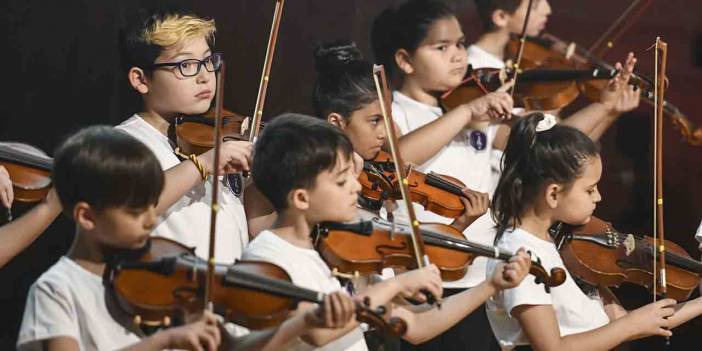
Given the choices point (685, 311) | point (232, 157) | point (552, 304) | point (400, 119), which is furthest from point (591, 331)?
point (400, 119)

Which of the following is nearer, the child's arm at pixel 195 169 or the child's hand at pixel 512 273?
the child's hand at pixel 512 273

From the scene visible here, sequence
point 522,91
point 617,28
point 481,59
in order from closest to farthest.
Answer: point 522,91 < point 481,59 < point 617,28

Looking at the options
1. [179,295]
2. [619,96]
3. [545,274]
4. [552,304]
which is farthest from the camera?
[619,96]

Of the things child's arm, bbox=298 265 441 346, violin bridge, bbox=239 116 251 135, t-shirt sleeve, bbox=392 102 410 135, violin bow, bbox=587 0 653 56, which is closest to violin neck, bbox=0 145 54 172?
violin bridge, bbox=239 116 251 135

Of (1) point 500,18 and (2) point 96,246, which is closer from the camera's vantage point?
(2) point 96,246

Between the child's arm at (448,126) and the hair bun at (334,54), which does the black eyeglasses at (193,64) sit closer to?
the hair bun at (334,54)

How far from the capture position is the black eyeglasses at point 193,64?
8.75 ft

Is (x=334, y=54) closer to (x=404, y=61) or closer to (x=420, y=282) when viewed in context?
(x=404, y=61)

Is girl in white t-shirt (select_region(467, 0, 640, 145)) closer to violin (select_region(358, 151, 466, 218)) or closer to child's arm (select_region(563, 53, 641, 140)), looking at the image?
child's arm (select_region(563, 53, 641, 140))

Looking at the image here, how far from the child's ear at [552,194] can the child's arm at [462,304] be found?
0.36m

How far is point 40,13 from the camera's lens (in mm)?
3191

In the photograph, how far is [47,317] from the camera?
1.95m

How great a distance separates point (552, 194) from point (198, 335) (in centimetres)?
110

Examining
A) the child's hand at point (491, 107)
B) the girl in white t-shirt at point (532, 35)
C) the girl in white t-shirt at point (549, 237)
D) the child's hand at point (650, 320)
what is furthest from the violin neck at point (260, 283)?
the girl in white t-shirt at point (532, 35)
